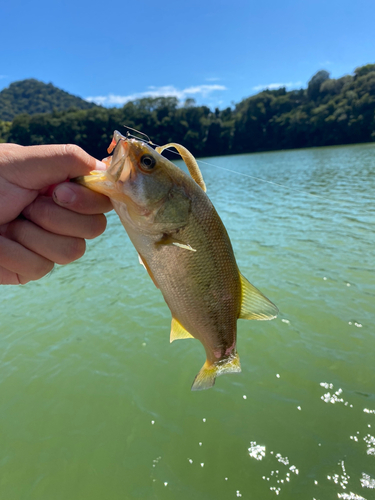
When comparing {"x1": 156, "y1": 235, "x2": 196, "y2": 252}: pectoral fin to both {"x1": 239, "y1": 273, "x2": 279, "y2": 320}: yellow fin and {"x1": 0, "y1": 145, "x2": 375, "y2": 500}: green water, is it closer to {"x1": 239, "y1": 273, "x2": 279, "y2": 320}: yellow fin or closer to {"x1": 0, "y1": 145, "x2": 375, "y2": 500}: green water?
{"x1": 239, "y1": 273, "x2": 279, "y2": 320}: yellow fin

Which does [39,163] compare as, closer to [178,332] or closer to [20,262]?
[20,262]

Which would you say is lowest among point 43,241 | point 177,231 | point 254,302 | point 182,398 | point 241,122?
point 182,398

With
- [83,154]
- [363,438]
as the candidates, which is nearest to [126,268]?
[363,438]

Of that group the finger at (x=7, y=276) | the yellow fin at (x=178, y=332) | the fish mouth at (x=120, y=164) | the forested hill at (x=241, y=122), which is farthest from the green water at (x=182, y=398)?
the forested hill at (x=241, y=122)

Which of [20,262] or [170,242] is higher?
[170,242]

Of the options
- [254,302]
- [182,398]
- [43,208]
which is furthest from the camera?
[182,398]

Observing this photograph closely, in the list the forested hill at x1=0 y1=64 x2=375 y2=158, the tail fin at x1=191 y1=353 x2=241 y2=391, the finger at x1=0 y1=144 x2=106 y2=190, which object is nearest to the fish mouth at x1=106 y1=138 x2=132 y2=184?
the finger at x1=0 y1=144 x2=106 y2=190

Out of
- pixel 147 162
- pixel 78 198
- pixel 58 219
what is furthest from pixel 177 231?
pixel 58 219

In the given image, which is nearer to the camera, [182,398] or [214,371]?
[214,371]
